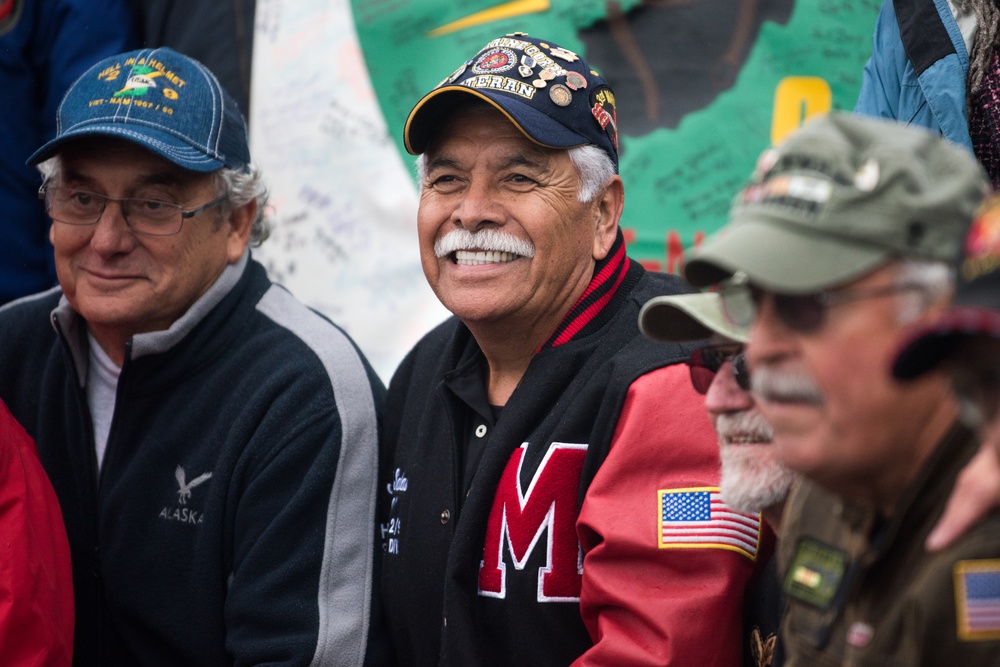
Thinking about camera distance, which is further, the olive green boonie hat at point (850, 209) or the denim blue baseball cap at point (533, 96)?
the denim blue baseball cap at point (533, 96)

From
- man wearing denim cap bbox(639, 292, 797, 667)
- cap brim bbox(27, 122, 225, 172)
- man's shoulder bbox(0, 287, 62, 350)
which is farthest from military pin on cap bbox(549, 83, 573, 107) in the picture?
man's shoulder bbox(0, 287, 62, 350)

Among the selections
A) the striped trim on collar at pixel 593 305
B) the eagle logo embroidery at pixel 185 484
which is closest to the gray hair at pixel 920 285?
the striped trim on collar at pixel 593 305

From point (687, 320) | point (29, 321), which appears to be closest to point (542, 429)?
point (687, 320)

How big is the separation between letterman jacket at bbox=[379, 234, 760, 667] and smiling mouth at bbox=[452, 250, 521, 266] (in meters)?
0.20

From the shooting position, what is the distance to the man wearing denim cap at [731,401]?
197 centimetres

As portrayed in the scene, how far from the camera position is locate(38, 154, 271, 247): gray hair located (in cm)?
325

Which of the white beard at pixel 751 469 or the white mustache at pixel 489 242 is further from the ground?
the white mustache at pixel 489 242

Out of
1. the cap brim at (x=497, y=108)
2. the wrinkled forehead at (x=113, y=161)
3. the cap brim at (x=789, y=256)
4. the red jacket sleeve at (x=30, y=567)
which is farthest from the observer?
the wrinkled forehead at (x=113, y=161)

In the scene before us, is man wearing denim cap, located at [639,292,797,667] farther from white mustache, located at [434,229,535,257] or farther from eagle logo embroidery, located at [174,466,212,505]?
eagle logo embroidery, located at [174,466,212,505]

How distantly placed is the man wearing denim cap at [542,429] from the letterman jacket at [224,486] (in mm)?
154

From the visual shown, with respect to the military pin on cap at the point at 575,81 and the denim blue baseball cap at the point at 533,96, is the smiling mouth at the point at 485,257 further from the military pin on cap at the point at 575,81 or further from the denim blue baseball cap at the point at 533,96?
the military pin on cap at the point at 575,81

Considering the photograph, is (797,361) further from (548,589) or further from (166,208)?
(166,208)

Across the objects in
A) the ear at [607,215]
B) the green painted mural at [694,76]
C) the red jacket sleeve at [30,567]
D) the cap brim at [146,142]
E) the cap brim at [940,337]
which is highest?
the green painted mural at [694,76]

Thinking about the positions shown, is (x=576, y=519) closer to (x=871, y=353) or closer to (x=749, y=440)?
(x=749, y=440)
